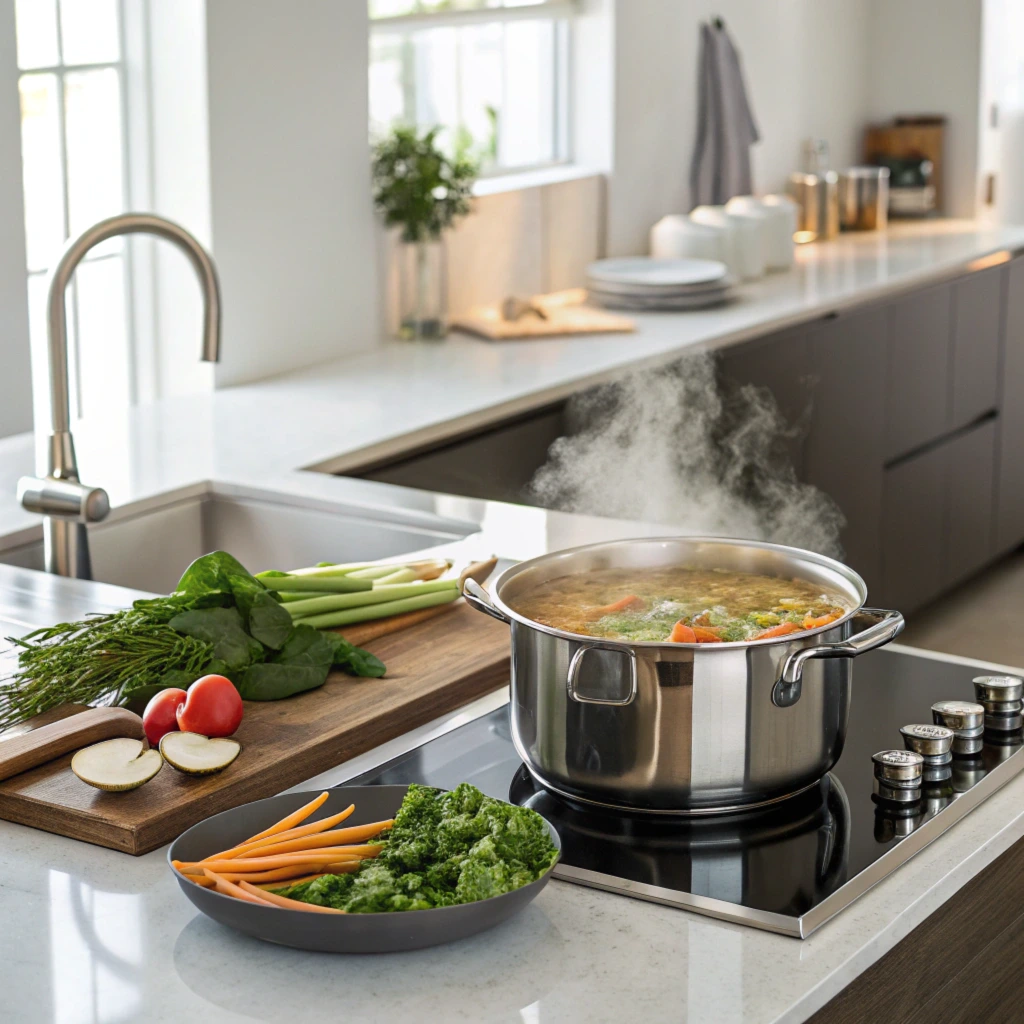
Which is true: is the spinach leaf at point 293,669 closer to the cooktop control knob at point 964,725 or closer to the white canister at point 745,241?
the cooktop control knob at point 964,725

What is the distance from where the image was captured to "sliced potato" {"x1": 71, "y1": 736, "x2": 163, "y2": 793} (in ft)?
3.91

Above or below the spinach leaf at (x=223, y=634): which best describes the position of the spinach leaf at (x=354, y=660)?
below

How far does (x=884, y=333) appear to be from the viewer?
378 centimetres

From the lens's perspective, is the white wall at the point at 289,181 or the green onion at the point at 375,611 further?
the white wall at the point at 289,181

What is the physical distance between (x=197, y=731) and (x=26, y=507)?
66 cm

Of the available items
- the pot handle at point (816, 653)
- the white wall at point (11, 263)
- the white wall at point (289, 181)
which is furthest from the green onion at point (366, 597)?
the white wall at point (289, 181)

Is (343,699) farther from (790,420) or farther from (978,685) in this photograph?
(790,420)

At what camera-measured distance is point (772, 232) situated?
4.11m

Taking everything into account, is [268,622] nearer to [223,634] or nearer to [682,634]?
[223,634]

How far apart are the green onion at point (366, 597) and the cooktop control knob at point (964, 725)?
1.84ft

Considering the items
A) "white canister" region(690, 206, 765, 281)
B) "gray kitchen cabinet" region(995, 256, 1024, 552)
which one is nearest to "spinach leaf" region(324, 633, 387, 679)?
"white canister" region(690, 206, 765, 281)

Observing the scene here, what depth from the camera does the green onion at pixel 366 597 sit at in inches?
62.5

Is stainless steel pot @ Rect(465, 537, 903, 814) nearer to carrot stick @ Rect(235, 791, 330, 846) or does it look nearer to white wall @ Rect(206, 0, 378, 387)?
carrot stick @ Rect(235, 791, 330, 846)

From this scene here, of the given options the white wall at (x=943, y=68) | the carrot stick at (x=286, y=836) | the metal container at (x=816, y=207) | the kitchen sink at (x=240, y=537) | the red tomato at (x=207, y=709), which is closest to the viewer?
the carrot stick at (x=286, y=836)
